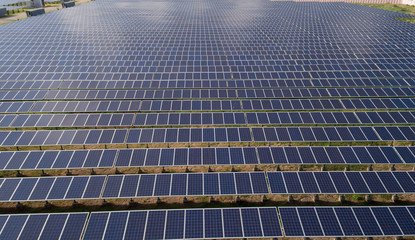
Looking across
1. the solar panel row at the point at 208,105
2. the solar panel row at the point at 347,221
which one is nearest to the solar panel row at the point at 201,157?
the solar panel row at the point at 347,221

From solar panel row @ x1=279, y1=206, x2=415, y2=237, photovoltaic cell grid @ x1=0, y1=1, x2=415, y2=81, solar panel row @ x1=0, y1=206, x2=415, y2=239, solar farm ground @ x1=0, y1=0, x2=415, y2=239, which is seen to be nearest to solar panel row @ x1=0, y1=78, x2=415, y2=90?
solar farm ground @ x1=0, y1=0, x2=415, y2=239

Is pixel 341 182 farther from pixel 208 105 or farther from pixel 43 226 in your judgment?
pixel 43 226

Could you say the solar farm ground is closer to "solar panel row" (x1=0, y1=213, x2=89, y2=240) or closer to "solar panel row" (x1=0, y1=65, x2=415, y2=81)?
"solar panel row" (x1=0, y1=213, x2=89, y2=240)

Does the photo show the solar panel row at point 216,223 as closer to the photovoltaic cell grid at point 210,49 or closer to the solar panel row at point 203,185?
the solar panel row at point 203,185

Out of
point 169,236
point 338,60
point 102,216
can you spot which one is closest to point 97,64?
point 102,216

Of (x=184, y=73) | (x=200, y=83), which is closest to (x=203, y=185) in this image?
(x=200, y=83)

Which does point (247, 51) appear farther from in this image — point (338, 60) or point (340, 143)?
point (340, 143)

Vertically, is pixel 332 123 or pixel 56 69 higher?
pixel 332 123
